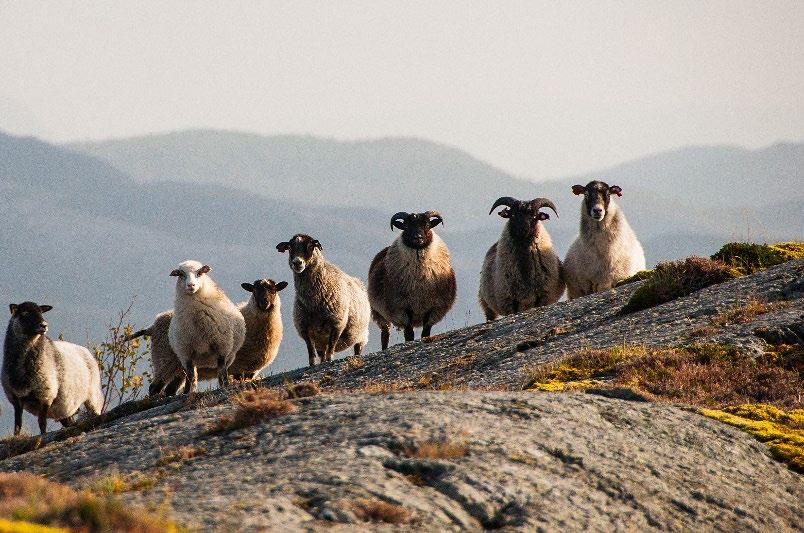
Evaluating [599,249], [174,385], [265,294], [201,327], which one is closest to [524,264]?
[599,249]

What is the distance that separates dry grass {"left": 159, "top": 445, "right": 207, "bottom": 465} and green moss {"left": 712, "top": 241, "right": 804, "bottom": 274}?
601 inches

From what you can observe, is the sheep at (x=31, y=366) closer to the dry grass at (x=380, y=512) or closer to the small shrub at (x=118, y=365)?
the small shrub at (x=118, y=365)

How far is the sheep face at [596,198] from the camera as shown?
24.4 metres

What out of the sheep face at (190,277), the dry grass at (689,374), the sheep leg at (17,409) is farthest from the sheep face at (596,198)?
the sheep leg at (17,409)

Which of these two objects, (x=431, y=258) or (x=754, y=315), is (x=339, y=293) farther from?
(x=754, y=315)

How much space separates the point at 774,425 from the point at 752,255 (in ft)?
40.5

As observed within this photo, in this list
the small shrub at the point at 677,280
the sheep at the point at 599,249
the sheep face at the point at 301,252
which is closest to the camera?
the small shrub at the point at 677,280

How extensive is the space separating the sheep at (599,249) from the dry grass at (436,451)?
16738 millimetres

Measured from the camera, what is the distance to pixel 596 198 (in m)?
24.8

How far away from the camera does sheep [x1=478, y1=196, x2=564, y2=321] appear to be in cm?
2462

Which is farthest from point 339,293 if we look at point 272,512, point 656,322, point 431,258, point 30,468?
→ point 272,512

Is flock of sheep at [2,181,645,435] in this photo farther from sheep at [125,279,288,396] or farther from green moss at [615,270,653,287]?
green moss at [615,270,653,287]

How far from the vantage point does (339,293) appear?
23891 mm

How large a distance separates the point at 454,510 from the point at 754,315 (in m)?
10.3
